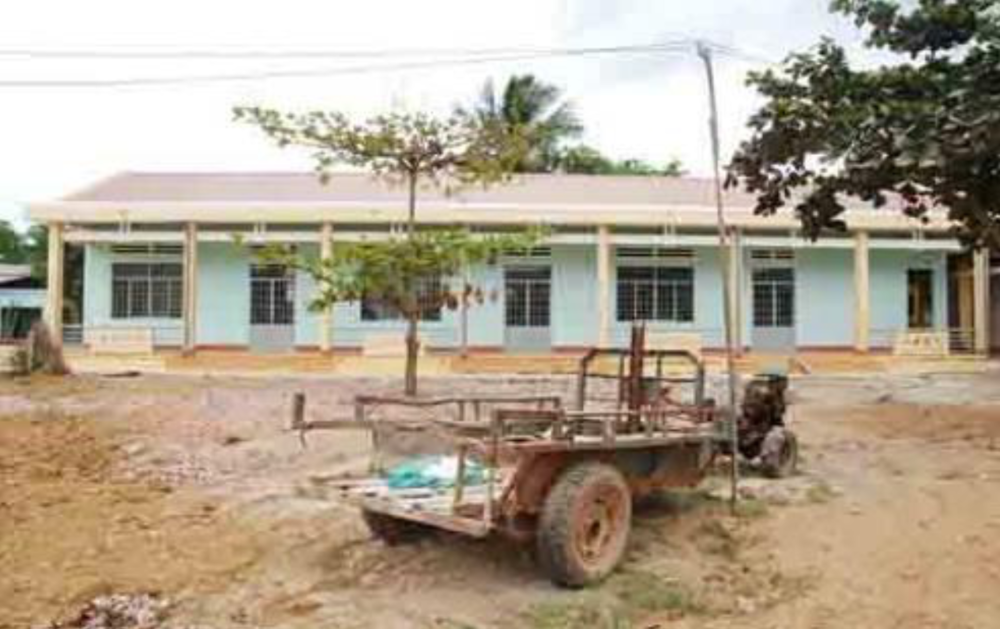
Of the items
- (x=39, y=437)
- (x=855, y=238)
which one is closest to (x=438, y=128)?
(x=39, y=437)

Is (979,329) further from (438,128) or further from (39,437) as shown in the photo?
(39,437)

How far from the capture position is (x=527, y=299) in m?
30.6

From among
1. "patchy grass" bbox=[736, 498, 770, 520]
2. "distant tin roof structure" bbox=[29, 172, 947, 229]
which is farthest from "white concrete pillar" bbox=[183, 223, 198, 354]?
"patchy grass" bbox=[736, 498, 770, 520]

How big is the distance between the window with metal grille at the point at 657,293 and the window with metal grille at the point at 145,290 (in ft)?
38.0

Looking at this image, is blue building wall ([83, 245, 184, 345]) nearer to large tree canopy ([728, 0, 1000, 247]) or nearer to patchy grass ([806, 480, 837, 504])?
large tree canopy ([728, 0, 1000, 247])

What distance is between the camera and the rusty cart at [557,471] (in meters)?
7.47

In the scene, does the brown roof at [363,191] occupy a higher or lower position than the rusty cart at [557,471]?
higher

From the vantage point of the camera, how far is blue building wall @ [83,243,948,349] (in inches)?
1184

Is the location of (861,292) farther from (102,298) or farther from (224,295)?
(102,298)

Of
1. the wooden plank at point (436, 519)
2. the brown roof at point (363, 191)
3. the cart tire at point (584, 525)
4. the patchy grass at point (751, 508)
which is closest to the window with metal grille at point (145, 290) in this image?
the brown roof at point (363, 191)

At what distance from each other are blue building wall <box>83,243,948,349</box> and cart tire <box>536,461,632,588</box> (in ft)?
70.1

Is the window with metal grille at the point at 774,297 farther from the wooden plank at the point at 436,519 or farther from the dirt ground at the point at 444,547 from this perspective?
the wooden plank at the point at 436,519

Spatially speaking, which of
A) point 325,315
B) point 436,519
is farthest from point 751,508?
point 325,315

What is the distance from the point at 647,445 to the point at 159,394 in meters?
11.5
